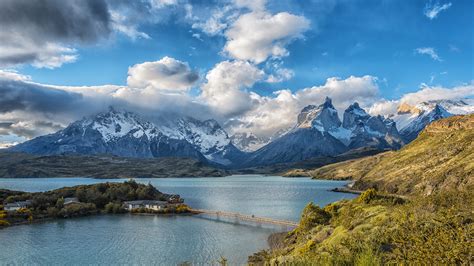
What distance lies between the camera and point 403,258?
50.8 ft

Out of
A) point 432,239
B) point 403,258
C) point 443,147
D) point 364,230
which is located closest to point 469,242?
point 432,239

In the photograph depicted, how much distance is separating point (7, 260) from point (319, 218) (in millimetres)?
55675

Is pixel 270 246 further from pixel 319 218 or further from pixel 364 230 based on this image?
pixel 364 230

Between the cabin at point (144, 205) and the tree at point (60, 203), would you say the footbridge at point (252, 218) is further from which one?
the tree at point (60, 203)

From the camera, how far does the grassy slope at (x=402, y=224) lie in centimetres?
1376

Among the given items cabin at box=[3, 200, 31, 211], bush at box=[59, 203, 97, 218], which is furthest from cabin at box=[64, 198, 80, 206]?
cabin at box=[3, 200, 31, 211]

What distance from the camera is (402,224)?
79.9ft

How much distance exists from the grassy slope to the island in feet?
246

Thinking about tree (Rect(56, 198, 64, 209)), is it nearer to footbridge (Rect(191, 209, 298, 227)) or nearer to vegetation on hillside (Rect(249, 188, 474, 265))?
footbridge (Rect(191, 209, 298, 227))

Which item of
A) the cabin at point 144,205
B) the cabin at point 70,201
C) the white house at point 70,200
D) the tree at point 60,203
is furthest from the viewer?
the cabin at point 144,205

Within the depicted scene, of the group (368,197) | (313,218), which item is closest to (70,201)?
(313,218)

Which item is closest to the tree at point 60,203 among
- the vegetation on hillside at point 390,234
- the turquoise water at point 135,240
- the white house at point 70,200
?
the white house at point 70,200

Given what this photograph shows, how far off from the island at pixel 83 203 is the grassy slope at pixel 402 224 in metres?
75.1

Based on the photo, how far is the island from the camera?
393 ft
